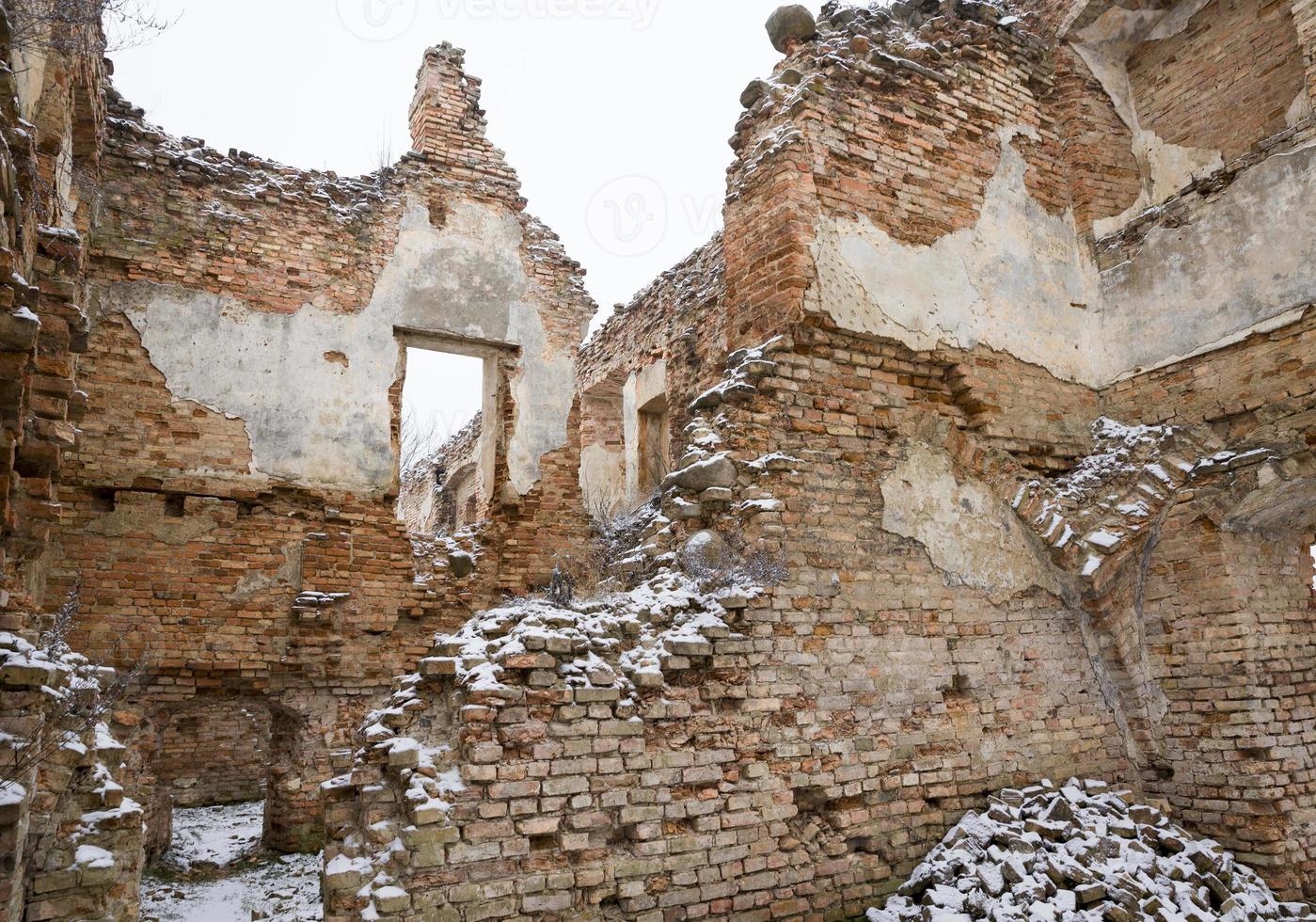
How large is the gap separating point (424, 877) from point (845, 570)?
2.72 metres

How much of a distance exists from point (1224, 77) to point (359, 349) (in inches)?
299

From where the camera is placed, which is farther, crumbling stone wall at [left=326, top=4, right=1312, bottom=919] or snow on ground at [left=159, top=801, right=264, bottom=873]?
Answer: snow on ground at [left=159, top=801, right=264, bottom=873]

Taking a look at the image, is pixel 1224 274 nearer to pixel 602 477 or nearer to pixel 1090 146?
pixel 1090 146

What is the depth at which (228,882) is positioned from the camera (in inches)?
259

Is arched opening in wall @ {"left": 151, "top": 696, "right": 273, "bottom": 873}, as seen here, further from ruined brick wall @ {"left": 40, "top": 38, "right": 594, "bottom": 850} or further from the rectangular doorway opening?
the rectangular doorway opening

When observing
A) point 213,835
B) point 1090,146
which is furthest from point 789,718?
point 213,835

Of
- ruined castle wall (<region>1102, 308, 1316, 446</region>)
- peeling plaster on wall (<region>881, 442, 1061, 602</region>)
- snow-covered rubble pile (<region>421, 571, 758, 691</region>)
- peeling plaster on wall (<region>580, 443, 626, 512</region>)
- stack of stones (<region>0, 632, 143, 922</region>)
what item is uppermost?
peeling plaster on wall (<region>580, 443, 626, 512</region>)

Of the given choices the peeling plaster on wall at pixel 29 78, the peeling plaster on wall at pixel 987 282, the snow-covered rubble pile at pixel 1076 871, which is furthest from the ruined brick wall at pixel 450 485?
the snow-covered rubble pile at pixel 1076 871

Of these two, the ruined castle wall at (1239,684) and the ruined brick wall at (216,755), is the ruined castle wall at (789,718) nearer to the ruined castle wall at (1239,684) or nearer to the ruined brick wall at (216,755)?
the ruined castle wall at (1239,684)

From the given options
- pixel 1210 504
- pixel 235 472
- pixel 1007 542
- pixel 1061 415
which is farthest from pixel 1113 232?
pixel 235 472

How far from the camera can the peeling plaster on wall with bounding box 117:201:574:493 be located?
24.7 ft

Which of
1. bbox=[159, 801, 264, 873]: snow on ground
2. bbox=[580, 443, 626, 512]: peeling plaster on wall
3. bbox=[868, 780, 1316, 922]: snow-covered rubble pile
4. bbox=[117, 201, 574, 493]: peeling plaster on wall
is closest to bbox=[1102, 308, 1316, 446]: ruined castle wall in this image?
bbox=[868, 780, 1316, 922]: snow-covered rubble pile

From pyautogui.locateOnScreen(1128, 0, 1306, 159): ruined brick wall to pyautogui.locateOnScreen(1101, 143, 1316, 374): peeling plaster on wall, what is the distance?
32.8 inches

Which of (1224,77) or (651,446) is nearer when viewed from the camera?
(1224,77)
